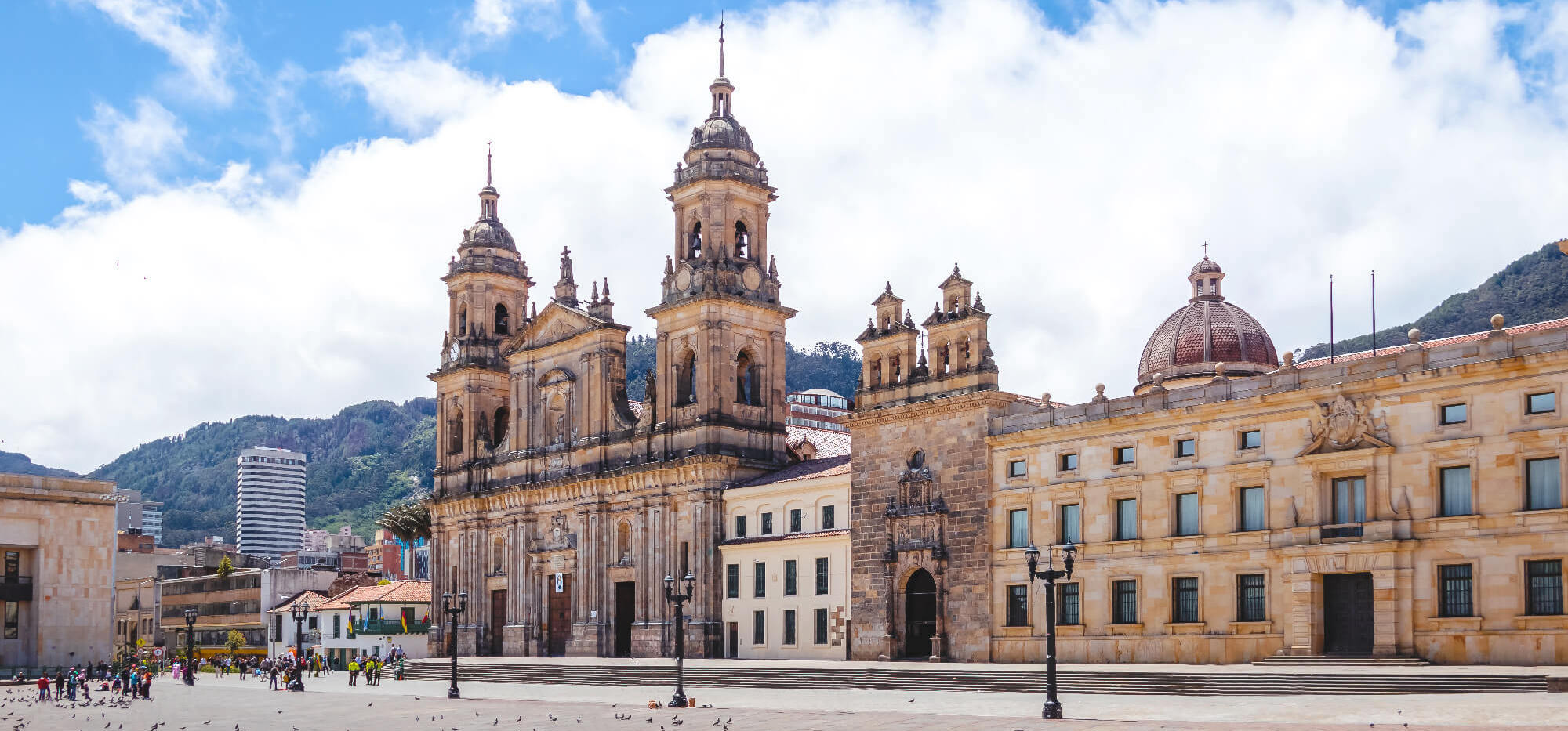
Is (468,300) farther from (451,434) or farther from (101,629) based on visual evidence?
(101,629)

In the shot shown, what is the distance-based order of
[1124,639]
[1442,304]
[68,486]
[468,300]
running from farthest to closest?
[1442,304] → [468,300] → [68,486] → [1124,639]

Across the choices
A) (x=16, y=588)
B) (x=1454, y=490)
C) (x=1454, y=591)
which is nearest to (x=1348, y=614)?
(x=1454, y=591)

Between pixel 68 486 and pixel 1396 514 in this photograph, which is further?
pixel 68 486

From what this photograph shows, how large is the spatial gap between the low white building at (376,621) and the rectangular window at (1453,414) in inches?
2280

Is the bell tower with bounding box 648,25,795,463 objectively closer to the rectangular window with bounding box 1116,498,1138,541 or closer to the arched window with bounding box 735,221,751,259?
the arched window with bounding box 735,221,751,259

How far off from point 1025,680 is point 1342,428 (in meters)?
10.7

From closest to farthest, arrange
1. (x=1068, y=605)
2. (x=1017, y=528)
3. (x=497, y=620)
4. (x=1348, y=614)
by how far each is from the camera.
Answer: (x=1348, y=614) → (x=1068, y=605) → (x=1017, y=528) → (x=497, y=620)

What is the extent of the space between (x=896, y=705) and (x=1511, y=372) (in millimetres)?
16995

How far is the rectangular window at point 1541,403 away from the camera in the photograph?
37438mm

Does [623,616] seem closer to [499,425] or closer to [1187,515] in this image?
[499,425]

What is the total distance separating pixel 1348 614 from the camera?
4097 cm

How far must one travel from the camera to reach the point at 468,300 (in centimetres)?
7856

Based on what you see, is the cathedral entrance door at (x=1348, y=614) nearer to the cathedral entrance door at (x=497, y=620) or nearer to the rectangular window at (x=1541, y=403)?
the rectangular window at (x=1541, y=403)

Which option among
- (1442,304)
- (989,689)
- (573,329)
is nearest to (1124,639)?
(989,689)
